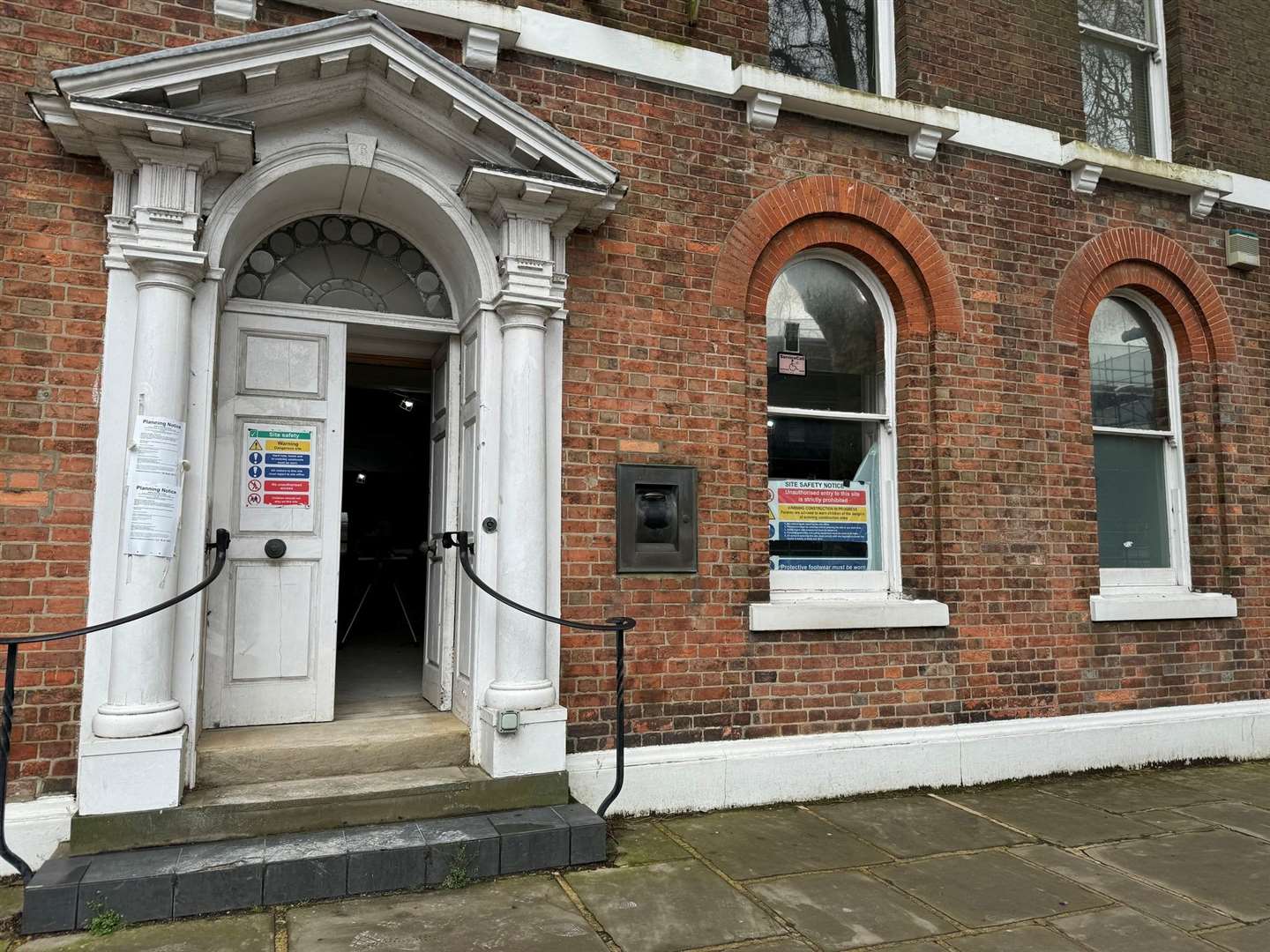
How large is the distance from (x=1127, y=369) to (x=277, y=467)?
632cm

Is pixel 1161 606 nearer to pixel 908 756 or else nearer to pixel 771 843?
pixel 908 756

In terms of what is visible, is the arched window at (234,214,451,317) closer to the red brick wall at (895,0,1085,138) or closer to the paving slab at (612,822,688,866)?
the paving slab at (612,822,688,866)

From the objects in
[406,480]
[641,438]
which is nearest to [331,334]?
[641,438]

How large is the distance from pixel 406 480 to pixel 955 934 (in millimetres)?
10672

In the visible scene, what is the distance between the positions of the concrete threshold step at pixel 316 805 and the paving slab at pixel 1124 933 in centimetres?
241

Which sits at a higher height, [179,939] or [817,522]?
[817,522]

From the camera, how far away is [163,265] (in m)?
4.21

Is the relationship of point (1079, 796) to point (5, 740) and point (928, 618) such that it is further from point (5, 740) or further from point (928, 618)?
point (5, 740)

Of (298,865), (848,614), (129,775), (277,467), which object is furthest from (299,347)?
(848,614)

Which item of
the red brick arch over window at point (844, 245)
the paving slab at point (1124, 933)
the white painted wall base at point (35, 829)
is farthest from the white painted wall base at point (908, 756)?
the red brick arch over window at point (844, 245)

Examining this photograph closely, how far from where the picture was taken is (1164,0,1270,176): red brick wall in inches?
287

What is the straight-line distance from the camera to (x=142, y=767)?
393 centimetres

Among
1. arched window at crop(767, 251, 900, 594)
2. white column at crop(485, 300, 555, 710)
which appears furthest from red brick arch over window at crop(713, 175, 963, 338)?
white column at crop(485, 300, 555, 710)

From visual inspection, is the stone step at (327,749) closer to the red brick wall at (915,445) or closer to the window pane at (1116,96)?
the red brick wall at (915,445)
